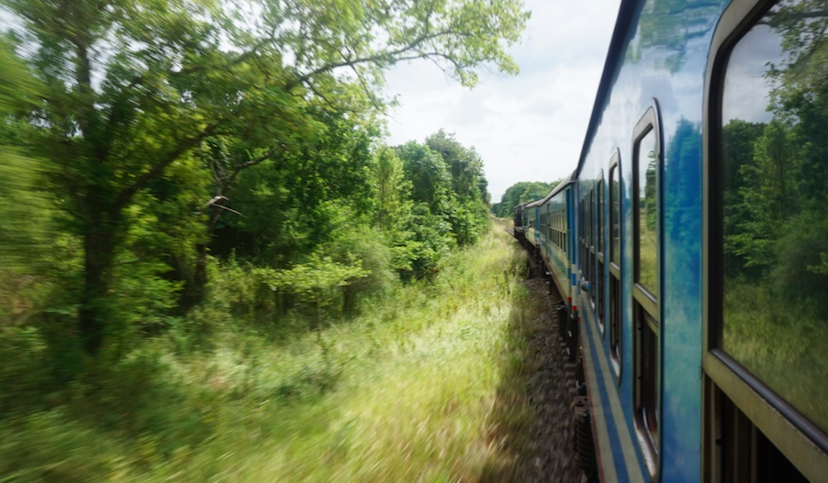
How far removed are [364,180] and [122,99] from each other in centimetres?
1007

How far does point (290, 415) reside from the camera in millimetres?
6332

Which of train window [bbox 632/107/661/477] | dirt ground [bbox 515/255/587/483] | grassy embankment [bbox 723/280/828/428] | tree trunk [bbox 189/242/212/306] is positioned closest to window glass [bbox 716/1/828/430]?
grassy embankment [bbox 723/280/828/428]

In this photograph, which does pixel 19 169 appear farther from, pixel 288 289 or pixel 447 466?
pixel 288 289

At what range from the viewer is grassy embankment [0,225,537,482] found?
168 inches

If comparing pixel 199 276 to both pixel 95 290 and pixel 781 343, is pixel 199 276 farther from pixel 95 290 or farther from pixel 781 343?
pixel 781 343

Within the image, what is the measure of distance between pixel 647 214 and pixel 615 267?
1.06 m

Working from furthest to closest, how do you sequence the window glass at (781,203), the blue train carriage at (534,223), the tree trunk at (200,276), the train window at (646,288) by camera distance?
the blue train carriage at (534,223)
the tree trunk at (200,276)
the train window at (646,288)
the window glass at (781,203)

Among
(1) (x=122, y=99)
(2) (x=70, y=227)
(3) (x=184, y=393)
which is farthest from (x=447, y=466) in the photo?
(1) (x=122, y=99)

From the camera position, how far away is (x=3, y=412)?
162 inches

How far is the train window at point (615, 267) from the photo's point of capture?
2.80 m

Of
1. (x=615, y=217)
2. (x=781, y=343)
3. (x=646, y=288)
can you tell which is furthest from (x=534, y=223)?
(x=781, y=343)

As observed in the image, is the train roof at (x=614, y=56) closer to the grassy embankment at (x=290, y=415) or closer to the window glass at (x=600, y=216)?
the window glass at (x=600, y=216)

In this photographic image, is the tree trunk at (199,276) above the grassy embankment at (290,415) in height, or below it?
above

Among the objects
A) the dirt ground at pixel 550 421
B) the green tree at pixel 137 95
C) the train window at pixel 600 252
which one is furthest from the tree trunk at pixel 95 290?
the train window at pixel 600 252
